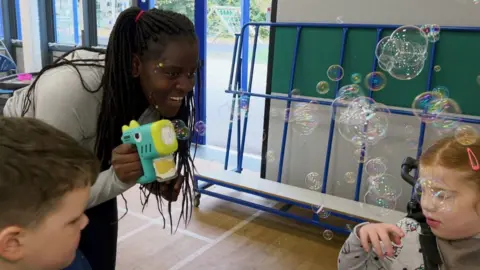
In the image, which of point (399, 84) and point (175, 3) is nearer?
point (399, 84)

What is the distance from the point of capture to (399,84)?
10.4 feet

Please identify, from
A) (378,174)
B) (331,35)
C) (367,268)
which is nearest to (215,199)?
(378,174)

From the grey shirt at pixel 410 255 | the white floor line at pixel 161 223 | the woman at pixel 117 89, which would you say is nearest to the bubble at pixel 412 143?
the white floor line at pixel 161 223

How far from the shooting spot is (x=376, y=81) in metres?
3.06

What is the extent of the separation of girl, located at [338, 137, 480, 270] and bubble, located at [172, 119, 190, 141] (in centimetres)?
70

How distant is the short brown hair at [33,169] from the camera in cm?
76

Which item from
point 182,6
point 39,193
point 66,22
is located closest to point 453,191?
point 39,193

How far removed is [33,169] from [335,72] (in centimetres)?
285

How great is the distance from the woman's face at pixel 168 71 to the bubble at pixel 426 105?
171 cm

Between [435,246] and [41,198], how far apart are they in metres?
1.06

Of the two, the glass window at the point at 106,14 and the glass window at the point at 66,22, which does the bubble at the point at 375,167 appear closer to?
the glass window at the point at 106,14

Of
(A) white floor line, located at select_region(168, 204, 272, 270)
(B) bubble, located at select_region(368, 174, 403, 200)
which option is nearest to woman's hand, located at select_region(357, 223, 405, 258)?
(B) bubble, located at select_region(368, 174, 403, 200)

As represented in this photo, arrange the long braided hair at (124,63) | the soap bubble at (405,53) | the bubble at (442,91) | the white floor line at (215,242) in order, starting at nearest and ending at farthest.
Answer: the long braided hair at (124,63) < the soap bubble at (405,53) < the white floor line at (215,242) < the bubble at (442,91)

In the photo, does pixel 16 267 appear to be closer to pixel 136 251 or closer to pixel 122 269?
pixel 122 269
